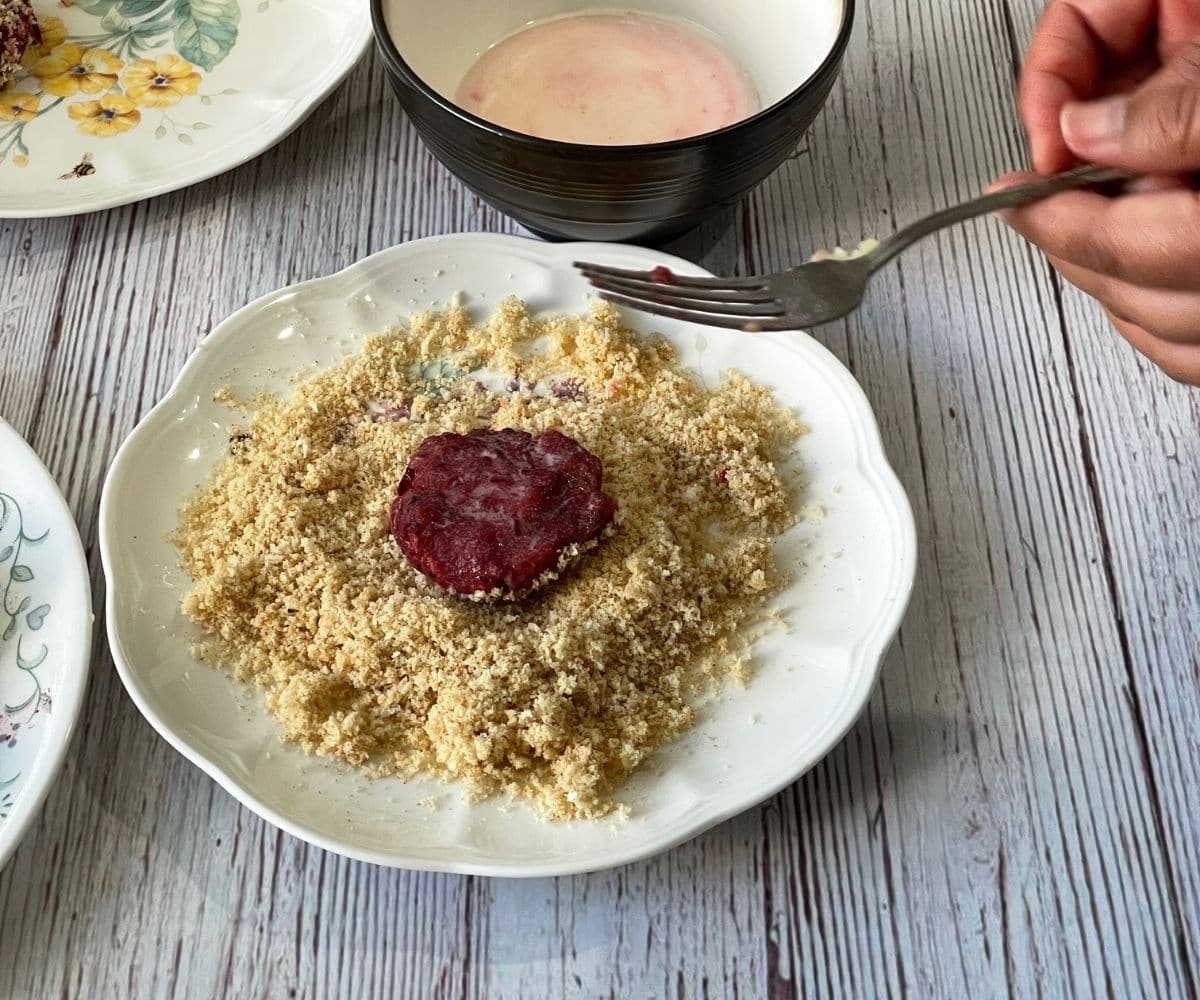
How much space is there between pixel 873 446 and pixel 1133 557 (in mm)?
308

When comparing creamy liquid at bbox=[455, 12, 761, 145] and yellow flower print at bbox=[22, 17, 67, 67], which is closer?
creamy liquid at bbox=[455, 12, 761, 145]

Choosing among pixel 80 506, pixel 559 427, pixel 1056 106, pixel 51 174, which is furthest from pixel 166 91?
pixel 1056 106

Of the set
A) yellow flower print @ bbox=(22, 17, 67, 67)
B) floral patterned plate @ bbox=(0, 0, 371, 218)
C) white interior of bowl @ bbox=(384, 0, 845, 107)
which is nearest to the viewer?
white interior of bowl @ bbox=(384, 0, 845, 107)

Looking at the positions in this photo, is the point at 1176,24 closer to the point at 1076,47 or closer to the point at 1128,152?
the point at 1076,47

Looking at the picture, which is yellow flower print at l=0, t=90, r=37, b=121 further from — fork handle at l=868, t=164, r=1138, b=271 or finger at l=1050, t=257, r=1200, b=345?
finger at l=1050, t=257, r=1200, b=345

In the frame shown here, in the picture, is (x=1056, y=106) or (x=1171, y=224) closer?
(x=1171, y=224)

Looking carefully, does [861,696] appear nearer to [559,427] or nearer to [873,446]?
[873,446]

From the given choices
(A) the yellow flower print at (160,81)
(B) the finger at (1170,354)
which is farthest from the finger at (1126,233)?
(A) the yellow flower print at (160,81)

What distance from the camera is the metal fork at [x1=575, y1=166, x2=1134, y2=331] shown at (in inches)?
37.2

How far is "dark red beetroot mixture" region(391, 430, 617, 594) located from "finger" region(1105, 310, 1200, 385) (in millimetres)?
555

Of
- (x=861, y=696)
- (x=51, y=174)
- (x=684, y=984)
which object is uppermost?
(x=51, y=174)

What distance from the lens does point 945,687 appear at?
107cm

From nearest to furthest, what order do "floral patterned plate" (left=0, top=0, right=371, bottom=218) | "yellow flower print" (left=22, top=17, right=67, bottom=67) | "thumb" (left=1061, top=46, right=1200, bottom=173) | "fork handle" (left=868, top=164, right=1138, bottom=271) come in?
1. "thumb" (left=1061, top=46, right=1200, bottom=173)
2. "fork handle" (left=868, top=164, right=1138, bottom=271)
3. "floral patterned plate" (left=0, top=0, right=371, bottom=218)
4. "yellow flower print" (left=22, top=17, right=67, bottom=67)

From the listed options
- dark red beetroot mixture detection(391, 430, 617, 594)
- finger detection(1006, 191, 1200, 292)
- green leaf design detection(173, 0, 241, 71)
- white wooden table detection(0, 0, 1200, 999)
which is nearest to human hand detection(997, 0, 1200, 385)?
finger detection(1006, 191, 1200, 292)
